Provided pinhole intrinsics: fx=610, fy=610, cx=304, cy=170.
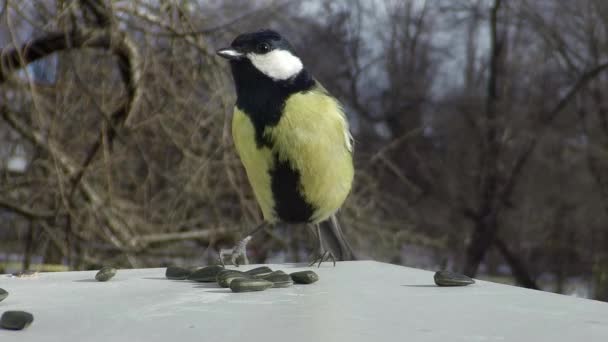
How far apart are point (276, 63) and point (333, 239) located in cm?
80

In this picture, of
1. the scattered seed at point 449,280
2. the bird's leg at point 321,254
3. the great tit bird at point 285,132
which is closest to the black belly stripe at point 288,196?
the great tit bird at point 285,132

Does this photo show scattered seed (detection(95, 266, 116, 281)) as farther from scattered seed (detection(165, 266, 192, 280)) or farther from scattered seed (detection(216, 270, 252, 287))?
scattered seed (detection(216, 270, 252, 287))

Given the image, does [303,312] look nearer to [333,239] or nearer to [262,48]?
[262,48]

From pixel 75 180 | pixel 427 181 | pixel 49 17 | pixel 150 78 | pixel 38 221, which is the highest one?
pixel 49 17

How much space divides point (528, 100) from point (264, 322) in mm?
7432

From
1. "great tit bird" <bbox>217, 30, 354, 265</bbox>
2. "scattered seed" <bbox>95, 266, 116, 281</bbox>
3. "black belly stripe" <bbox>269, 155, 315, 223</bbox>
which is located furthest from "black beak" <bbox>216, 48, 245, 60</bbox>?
"scattered seed" <bbox>95, 266, 116, 281</bbox>

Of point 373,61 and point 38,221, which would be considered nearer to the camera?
point 38,221

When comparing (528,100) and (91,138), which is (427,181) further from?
(91,138)

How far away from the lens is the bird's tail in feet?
7.52

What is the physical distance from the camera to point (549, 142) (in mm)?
7617

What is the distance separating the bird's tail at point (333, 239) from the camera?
2.29 meters

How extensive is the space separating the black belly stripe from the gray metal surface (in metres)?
0.26

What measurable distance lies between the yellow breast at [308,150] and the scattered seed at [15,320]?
0.88m

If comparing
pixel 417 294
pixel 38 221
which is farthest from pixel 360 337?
pixel 38 221
